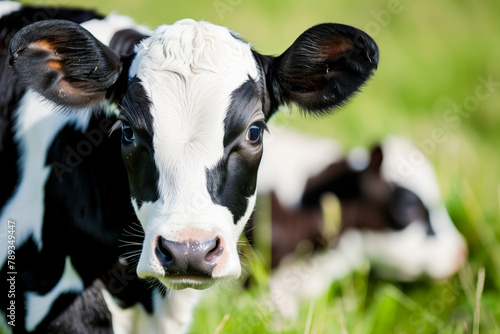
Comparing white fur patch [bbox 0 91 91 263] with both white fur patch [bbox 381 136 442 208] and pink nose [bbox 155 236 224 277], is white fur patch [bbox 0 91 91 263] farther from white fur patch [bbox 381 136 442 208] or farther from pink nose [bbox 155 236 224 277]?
white fur patch [bbox 381 136 442 208]

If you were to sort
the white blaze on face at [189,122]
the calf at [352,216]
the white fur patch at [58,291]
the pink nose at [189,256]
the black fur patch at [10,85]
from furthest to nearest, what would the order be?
A: 1. the calf at [352,216]
2. the black fur patch at [10,85]
3. the white fur patch at [58,291]
4. the white blaze on face at [189,122]
5. the pink nose at [189,256]

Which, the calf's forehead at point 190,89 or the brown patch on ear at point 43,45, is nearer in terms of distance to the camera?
the calf's forehead at point 190,89

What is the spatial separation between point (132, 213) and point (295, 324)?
114 cm

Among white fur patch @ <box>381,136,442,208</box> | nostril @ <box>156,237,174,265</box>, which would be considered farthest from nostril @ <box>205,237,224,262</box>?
white fur patch @ <box>381,136,442,208</box>

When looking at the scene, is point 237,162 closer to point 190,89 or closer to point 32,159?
point 190,89

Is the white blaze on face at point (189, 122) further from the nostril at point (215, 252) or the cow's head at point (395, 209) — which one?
the cow's head at point (395, 209)

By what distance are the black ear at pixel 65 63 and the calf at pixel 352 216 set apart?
263cm

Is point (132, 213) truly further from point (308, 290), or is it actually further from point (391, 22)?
point (391, 22)

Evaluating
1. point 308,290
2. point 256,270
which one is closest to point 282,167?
point 308,290

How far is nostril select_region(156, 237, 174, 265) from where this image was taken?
2.48 meters

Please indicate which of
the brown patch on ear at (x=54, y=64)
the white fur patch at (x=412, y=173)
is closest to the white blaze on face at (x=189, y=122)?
the brown patch on ear at (x=54, y=64)

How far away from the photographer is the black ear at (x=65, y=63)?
2.78 m

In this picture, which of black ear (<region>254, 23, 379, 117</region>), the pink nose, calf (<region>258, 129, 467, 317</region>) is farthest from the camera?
calf (<region>258, 129, 467, 317</region>)

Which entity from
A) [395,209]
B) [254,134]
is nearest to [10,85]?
[254,134]
